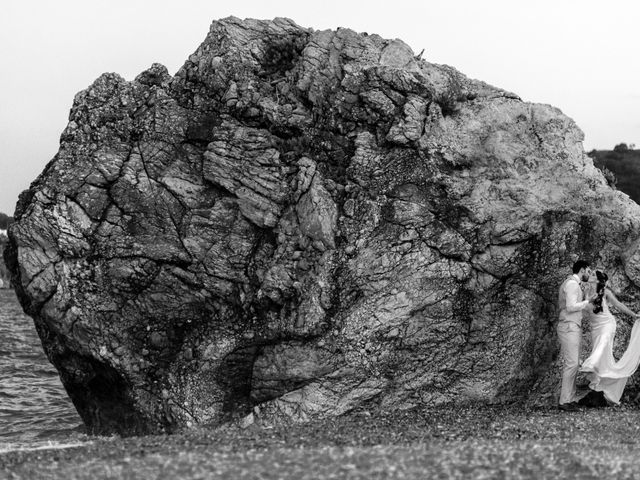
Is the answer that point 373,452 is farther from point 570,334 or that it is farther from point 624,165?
point 624,165

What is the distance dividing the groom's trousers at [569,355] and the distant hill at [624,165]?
5393 centimetres

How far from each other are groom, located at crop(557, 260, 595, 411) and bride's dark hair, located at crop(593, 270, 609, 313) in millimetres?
409

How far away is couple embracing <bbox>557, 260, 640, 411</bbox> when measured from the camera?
Result: 22812 mm

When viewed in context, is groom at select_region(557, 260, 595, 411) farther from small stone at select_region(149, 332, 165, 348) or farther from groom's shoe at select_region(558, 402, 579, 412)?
small stone at select_region(149, 332, 165, 348)

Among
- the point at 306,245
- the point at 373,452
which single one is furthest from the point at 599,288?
the point at 373,452

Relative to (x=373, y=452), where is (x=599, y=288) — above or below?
above

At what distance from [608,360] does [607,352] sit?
0.77 feet

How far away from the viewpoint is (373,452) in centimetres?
1575

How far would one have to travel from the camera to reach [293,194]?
24750mm

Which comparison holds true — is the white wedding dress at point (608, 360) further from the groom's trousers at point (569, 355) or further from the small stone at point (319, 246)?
the small stone at point (319, 246)

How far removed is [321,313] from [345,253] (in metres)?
1.95

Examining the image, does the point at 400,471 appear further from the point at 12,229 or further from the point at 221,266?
the point at 12,229

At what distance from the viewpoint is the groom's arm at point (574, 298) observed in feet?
73.3

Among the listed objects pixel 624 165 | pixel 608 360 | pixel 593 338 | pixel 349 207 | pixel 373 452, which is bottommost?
pixel 373 452
